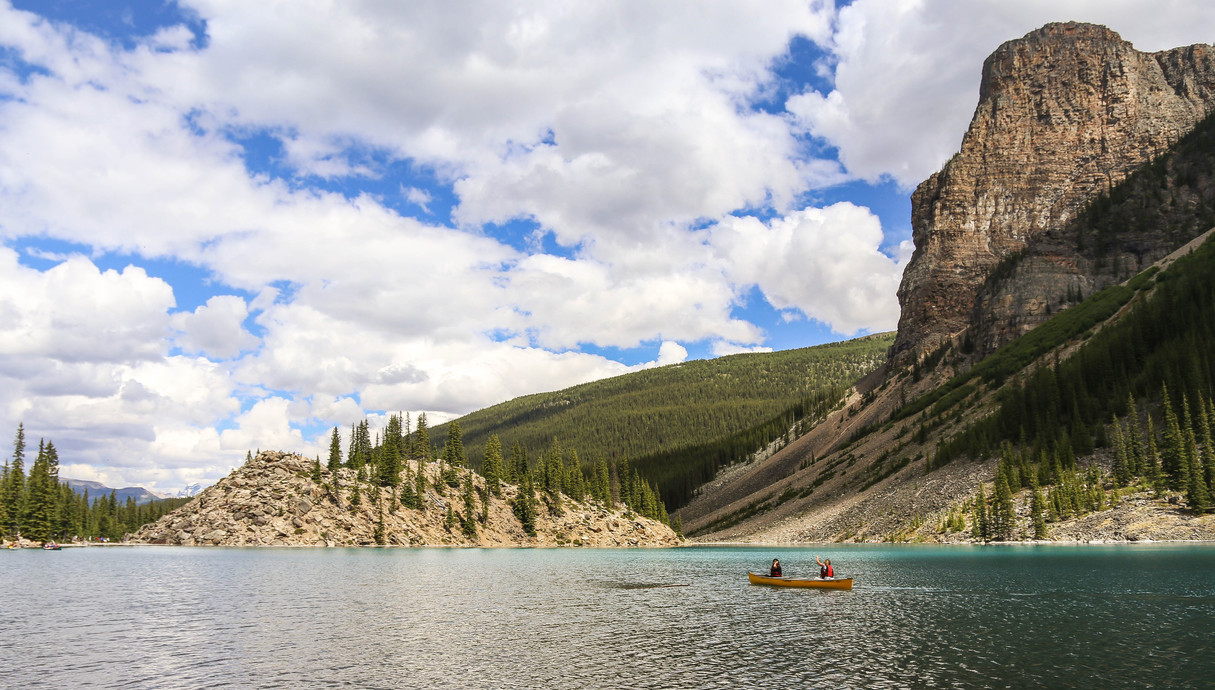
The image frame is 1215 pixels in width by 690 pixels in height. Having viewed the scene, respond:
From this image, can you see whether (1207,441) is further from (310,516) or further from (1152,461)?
(310,516)

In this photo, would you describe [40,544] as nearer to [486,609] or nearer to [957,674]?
[486,609]

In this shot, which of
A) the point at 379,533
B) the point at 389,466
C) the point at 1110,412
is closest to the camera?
the point at 1110,412

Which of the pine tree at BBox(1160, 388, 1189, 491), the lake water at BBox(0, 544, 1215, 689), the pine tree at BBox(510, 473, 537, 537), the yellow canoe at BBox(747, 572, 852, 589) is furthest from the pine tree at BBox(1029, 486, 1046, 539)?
the pine tree at BBox(510, 473, 537, 537)

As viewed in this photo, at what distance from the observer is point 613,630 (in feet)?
153

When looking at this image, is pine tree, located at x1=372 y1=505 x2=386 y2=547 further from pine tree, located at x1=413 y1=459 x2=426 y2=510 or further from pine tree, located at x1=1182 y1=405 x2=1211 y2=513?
pine tree, located at x1=1182 y1=405 x2=1211 y2=513

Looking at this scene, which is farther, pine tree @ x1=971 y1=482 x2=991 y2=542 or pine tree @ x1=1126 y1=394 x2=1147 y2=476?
pine tree @ x1=971 y1=482 x2=991 y2=542

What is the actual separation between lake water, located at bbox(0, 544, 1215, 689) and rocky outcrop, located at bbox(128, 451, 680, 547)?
7067 centimetres

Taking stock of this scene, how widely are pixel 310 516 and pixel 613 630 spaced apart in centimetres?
12917

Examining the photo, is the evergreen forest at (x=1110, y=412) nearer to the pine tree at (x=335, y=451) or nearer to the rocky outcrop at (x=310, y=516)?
the rocky outcrop at (x=310, y=516)

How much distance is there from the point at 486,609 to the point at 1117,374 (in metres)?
162

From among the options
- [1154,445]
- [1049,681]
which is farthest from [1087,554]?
[1049,681]

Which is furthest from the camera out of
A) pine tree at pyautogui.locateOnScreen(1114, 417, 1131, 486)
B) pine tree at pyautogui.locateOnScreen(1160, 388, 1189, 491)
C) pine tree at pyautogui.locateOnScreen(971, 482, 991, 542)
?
pine tree at pyautogui.locateOnScreen(971, 482, 991, 542)

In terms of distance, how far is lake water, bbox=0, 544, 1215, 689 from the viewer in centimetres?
3312

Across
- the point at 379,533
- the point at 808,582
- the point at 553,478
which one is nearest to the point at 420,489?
the point at 379,533
